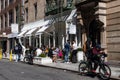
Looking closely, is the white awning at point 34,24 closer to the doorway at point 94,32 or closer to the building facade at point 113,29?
the doorway at point 94,32

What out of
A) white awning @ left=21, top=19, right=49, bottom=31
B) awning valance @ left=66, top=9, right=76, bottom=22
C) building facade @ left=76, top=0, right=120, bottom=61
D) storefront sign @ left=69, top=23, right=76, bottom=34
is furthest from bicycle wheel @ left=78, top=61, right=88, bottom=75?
white awning @ left=21, top=19, right=49, bottom=31

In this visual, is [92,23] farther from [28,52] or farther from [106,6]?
[28,52]

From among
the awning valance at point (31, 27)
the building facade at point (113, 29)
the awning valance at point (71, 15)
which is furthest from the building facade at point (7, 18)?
the building facade at point (113, 29)

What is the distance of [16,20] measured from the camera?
167 ft

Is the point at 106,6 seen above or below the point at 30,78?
above

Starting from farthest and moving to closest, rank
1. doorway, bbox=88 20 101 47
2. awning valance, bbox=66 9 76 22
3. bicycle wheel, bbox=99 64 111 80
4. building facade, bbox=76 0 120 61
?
awning valance, bbox=66 9 76 22
doorway, bbox=88 20 101 47
building facade, bbox=76 0 120 61
bicycle wheel, bbox=99 64 111 80

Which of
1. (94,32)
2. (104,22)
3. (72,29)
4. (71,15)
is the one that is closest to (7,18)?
(71,15)

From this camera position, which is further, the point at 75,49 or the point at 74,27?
the point at 74,27

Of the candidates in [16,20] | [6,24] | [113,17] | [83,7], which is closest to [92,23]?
[83,7]

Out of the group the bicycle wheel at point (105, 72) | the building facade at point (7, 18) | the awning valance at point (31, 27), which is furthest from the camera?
the building facade at point (7, 18)

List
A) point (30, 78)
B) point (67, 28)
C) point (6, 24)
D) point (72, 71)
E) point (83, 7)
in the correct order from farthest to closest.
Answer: point (6, 24), point (67, 28), point (83, 7), point (72, 71), point (30, 78)

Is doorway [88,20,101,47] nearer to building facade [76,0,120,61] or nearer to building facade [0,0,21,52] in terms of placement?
building facade [76,0,120,61]

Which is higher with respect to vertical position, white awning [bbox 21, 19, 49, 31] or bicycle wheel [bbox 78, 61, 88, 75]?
white awning [bbox 21, 19, 49, 31]

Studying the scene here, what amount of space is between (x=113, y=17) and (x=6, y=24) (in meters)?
35.3
